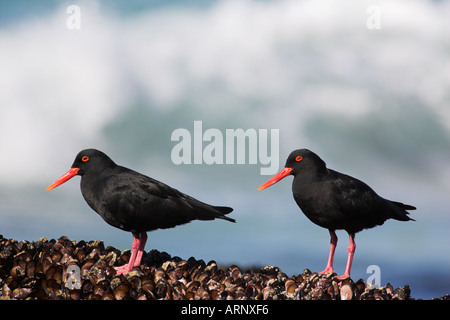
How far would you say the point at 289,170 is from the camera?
23.9 feet

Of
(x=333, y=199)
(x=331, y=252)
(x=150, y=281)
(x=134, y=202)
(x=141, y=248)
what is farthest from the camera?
(x=331, y=252)

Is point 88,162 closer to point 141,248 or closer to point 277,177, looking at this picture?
point 141,248

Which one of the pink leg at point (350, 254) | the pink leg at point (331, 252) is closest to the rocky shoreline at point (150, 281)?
the pink leg at point (331, 252)

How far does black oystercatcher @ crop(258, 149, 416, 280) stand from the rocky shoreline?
774mm

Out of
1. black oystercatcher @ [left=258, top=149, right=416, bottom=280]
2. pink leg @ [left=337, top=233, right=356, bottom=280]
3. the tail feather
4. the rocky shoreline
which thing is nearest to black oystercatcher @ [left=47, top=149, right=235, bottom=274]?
the rocky shoreline

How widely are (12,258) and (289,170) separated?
154 inches

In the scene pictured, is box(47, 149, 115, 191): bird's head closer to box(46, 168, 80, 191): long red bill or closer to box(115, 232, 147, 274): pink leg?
Answer: box(46, 168, 80, 191): long red bill

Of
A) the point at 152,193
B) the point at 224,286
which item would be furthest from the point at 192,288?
the point at 152,193

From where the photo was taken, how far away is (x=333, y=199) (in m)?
6.73

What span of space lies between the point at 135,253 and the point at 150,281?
3.73 feet

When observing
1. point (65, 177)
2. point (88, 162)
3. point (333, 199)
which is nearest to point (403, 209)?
point (333, 199)
